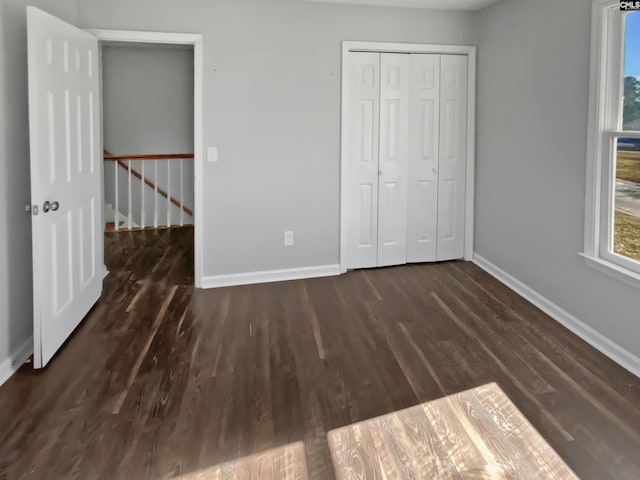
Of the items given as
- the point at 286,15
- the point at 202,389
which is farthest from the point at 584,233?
the point at 286,15

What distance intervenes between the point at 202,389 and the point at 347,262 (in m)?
2.26

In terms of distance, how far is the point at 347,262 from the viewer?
454cm

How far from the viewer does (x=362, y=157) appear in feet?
14.6

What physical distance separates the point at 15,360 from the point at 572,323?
343cm

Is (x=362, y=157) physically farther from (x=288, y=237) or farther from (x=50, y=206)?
(x=50, y=206)

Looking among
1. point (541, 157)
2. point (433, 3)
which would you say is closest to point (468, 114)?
point (433, 3)

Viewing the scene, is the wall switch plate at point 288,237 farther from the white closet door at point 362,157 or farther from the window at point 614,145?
the window at point 614,145

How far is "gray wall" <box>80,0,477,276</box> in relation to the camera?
3902mm

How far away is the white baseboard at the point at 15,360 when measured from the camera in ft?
8.39

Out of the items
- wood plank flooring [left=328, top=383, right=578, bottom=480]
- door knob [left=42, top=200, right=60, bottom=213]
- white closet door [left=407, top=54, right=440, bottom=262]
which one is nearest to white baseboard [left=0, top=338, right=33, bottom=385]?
door knob [left=42, top=200, right=60, bottom=213]

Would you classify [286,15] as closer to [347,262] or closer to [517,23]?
[517,23]

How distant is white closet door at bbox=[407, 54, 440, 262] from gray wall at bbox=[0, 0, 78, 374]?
3.06m

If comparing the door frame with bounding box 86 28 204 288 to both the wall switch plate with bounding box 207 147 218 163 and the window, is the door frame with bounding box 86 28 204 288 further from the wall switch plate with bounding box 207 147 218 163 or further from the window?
the window

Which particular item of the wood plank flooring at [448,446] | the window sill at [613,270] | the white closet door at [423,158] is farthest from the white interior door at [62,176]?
the window sill at [613,270]
